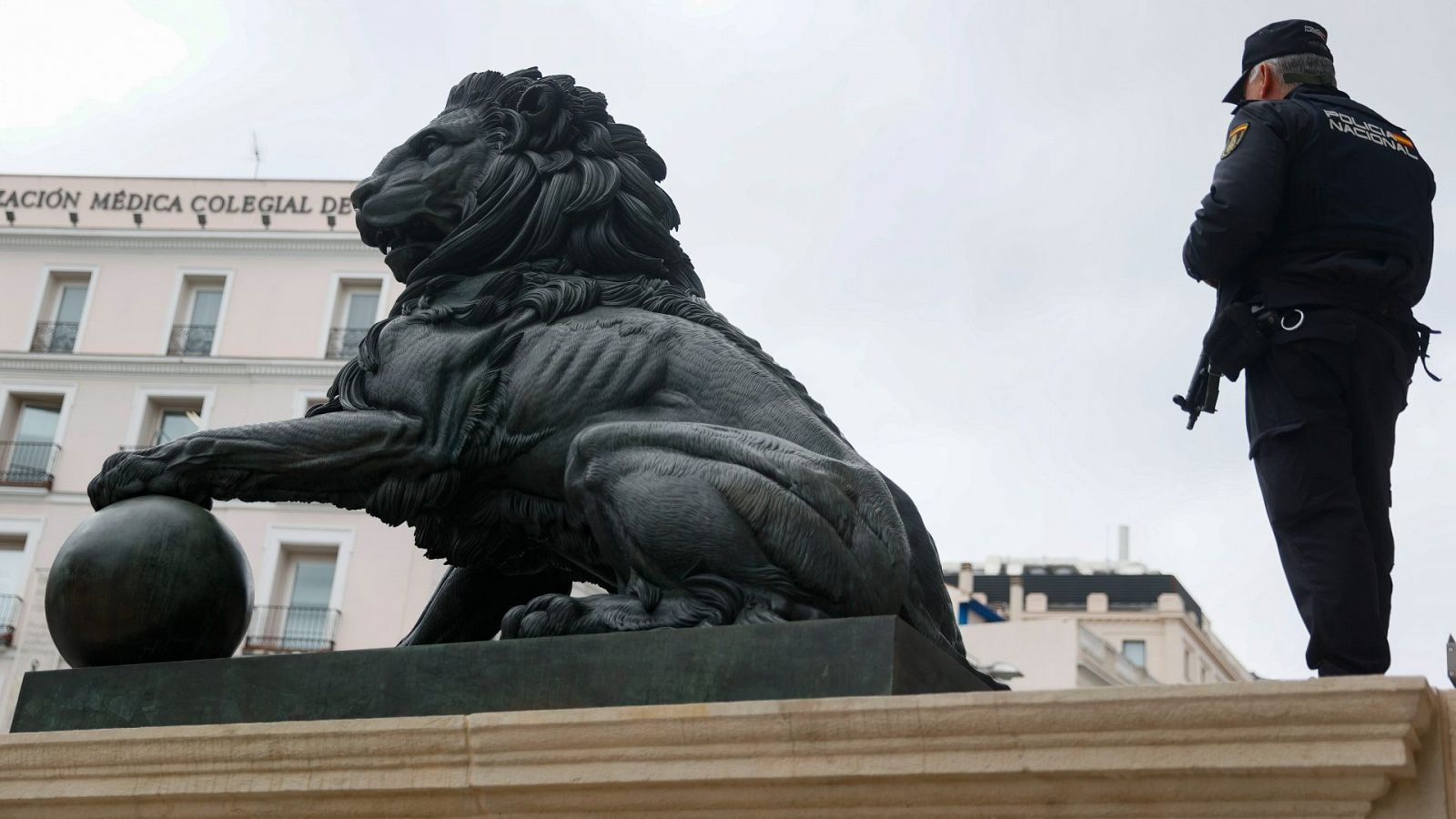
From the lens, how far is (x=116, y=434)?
107 feet

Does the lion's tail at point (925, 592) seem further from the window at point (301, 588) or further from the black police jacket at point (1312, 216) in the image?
the window at point (301, 588)

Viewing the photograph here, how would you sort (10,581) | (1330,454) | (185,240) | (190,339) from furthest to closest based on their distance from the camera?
(185,240) < (190,339) < (10,581) < (1330,454)

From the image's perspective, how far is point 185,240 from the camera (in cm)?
3425

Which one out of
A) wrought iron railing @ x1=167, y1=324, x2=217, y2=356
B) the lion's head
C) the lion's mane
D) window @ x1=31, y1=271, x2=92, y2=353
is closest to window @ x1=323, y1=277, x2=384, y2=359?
wrought iron railing @ x1=167, y1=324, x2=217, y2=356

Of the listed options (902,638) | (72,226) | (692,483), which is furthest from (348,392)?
(72,226)

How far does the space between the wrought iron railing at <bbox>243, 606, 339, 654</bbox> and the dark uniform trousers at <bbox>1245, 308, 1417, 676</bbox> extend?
2668 cm

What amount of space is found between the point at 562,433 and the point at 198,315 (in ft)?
104

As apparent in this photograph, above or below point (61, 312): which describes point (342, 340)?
below

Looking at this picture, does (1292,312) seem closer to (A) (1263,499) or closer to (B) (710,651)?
(A) (1263,499)

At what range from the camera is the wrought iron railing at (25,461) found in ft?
105

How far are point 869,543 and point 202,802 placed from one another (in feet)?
4.98

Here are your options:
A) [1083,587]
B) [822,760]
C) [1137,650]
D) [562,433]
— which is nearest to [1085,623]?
[1137,650]

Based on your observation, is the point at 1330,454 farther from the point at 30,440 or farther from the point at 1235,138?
the point at 30,440

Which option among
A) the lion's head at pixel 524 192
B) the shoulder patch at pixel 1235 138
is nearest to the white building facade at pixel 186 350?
the lion's head at pixel 524 192
